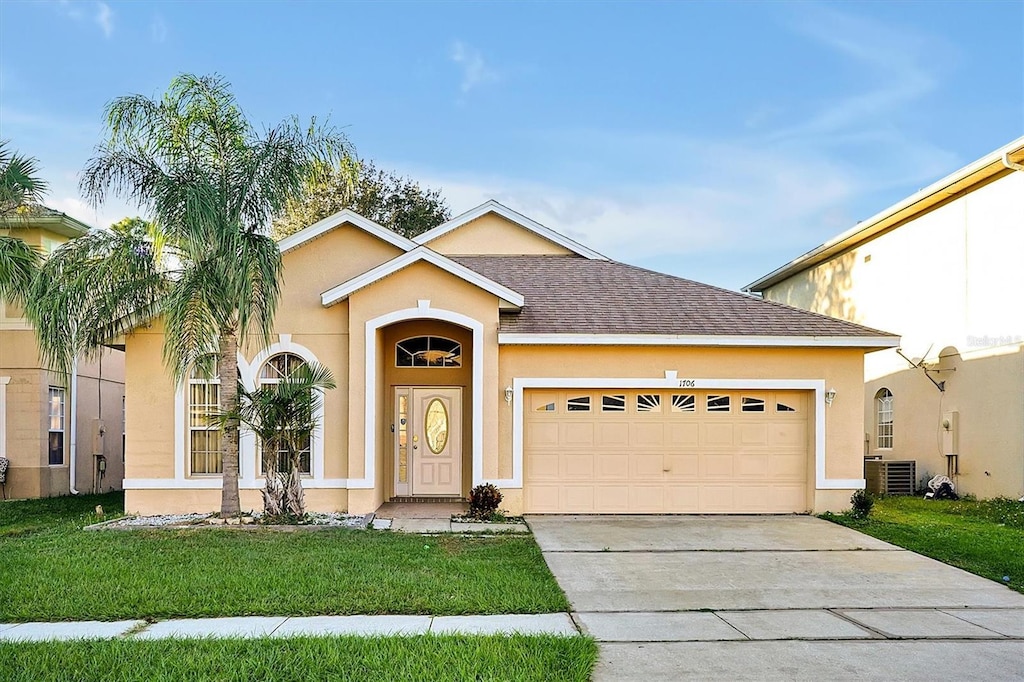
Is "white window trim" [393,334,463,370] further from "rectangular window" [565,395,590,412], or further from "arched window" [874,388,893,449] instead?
"arched window" [874,388,893,449]

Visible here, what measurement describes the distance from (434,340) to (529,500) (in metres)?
3.53

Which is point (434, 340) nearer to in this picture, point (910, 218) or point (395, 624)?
point (395, 624)

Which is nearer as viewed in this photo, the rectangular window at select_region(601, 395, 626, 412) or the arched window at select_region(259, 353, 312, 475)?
the arched window at select_region(259, 353, 312, 475)

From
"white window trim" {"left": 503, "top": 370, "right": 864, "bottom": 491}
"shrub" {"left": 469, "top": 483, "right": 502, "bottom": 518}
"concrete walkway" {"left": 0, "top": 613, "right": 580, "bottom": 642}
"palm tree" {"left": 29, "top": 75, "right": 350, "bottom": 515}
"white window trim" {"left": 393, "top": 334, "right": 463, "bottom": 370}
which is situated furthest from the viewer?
"white window trim" {"left": 393, "top": 334, "right": 463, "bottom": 370}

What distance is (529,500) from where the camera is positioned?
554 inches

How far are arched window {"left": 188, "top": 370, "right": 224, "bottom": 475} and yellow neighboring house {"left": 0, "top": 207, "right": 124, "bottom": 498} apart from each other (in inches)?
199

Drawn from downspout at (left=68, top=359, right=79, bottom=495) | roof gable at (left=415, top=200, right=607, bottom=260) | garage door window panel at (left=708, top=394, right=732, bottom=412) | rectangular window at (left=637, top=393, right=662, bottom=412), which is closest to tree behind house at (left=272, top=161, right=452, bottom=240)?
roof gable at (left=415, top=200, right=607, bottom=260)

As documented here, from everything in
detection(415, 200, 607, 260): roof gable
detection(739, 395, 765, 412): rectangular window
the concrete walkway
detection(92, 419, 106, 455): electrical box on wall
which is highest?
detection(415, 200, 607, 260): roof gable

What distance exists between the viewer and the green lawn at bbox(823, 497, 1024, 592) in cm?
1016

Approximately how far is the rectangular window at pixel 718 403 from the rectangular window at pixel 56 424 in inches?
545

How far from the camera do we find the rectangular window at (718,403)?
14.4 metres

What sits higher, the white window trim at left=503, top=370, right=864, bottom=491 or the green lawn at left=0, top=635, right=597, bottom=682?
the white window trim at left=503, top=370, right=864, bottom=491

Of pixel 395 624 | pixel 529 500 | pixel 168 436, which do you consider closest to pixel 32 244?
pixel 168 436

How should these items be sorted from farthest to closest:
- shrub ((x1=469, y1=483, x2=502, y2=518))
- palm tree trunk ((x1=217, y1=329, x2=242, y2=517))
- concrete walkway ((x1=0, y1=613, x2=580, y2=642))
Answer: shrub ((x1=469, y1=483, x2=502, y2=518)) < palm tree trunk ((x1=217, y1=329, x2=242, y2=517)) < concrete walkway ((x1=0, y1=613, x2=580, y2=642))
